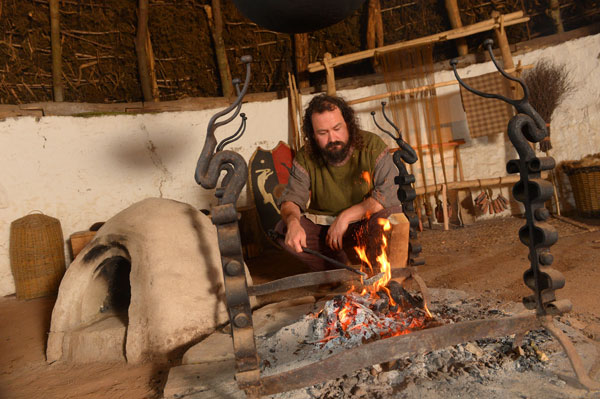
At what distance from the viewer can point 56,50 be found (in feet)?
15.6

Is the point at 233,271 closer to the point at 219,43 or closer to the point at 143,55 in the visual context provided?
the point at 143,55

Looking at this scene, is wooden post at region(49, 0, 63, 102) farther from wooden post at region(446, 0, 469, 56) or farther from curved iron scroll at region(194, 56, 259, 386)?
wooden post at region(446, 0, 469, 56)

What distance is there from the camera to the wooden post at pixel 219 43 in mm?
5460

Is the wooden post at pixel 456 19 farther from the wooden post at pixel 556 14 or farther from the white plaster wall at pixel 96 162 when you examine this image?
the white plaster wall at pixel 96 162

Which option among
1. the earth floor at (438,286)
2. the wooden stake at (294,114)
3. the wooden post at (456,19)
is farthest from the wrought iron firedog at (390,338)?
the wooden post at (456,19)

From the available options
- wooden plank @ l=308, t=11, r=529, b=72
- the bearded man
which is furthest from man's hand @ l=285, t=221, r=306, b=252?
wooden plank @ l=308, t=11, r=529, b=72

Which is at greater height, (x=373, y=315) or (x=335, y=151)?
(x=335, y=151)

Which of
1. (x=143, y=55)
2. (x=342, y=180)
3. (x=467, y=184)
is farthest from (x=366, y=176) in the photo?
(x=143, y=55)

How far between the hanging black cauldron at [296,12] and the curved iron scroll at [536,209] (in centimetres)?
69

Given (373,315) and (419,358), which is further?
(373,315)

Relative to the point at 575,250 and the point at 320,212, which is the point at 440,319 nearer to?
the point at 320,212

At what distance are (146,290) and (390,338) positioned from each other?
1.47m

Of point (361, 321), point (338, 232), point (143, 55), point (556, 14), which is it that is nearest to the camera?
point (361, 321)

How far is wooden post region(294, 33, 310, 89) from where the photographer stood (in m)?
5.57
